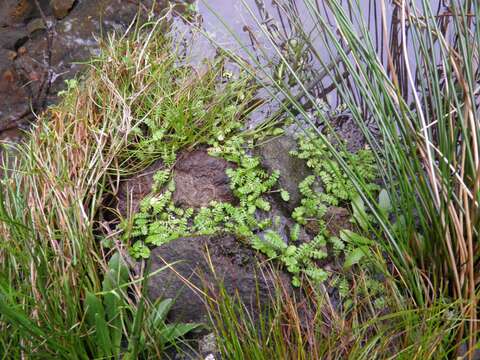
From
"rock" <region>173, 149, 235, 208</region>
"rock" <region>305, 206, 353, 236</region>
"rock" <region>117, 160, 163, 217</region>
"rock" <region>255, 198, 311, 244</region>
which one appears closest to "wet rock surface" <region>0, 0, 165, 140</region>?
"rock" <region>117, 160, 163, 217</region>

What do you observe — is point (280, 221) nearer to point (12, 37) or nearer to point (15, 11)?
point (12, 37)

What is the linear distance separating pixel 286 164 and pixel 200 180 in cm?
42

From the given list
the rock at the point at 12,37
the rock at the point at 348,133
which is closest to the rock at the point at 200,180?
the rock at the point at 348,133

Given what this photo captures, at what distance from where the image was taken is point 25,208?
227cm

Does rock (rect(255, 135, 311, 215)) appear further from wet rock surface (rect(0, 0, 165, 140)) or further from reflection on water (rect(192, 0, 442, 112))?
wet rock surface (rect(0, 0, 165, 140))

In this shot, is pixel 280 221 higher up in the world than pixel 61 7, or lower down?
lower down

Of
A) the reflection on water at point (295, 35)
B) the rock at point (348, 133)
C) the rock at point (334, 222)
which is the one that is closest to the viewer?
the rock at point (334, 222)

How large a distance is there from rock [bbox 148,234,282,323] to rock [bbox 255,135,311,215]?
375 mm

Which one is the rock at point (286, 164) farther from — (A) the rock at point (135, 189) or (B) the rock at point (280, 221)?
(A) the rock at point (135, 189)

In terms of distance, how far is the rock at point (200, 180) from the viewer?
2.35 m

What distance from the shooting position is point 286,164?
2412 millimetres

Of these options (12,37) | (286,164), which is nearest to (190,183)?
(286,164)

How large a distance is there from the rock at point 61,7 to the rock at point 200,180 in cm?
146

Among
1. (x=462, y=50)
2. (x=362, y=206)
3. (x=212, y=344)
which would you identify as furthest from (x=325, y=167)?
(x=212, y=344)
